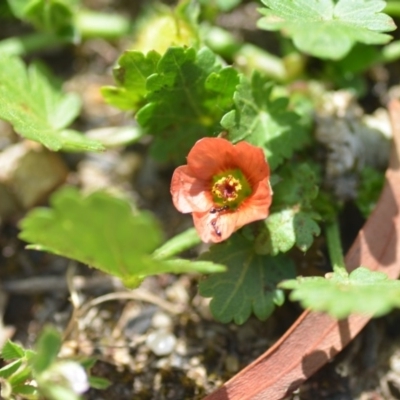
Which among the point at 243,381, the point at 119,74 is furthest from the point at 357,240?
the point at 119,74

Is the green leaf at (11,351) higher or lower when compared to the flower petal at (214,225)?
lower

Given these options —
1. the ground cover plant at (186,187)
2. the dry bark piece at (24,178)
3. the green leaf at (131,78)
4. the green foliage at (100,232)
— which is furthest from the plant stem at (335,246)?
the dry bark piece at (24,178)

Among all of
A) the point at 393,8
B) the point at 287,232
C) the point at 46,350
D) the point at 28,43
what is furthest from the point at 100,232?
the point at 393,8

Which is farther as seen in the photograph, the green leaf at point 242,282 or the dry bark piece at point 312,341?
the green leaf at point 242,282

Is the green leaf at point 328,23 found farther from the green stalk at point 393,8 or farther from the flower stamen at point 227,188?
the green stalk at point 393,8

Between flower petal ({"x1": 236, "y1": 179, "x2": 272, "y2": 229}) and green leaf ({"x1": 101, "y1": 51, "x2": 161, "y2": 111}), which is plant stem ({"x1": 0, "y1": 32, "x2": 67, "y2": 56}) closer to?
green leaf ({"x1": 101, "y1": 51, "x2": 161, "y2": 111})

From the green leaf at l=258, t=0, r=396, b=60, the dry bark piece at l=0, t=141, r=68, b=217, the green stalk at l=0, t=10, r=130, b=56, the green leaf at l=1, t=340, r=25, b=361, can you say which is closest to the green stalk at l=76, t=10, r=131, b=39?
the green stalk at l=0, t=10, r=130, b=56

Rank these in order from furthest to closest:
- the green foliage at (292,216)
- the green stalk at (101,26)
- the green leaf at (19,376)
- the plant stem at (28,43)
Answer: the green stalk at (101,26)
the plant stem at (28,43)
the green foliage at (292,216)
the green leaf at (19,376)
